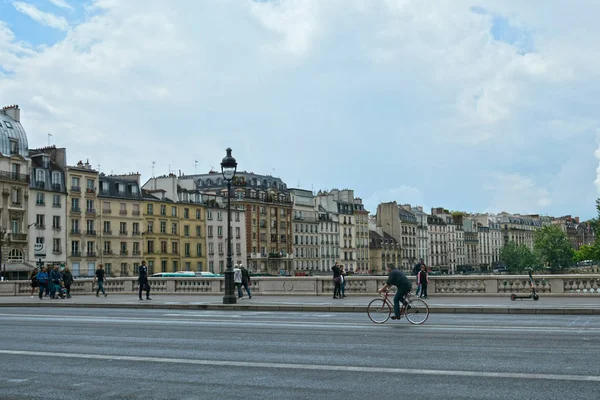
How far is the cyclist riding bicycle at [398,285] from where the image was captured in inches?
826

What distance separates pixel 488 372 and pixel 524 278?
78.1 ft

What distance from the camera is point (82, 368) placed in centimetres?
1266

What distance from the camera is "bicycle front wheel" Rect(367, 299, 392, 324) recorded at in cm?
2152

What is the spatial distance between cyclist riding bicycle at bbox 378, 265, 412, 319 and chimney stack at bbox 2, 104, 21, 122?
275ft

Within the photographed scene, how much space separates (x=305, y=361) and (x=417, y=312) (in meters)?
8.81

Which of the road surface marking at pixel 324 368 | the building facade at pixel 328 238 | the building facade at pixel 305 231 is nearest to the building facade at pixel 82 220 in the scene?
the building facade at pixel 305 231

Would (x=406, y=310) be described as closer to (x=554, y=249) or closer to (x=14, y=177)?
(x=14, y=177)

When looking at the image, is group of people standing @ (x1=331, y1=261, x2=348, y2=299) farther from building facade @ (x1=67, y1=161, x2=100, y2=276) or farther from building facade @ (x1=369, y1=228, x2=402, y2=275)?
building facade @ (x1=369, y1=228, x2=402, y2=275)

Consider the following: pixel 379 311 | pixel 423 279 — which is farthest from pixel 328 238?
pixel 379 311

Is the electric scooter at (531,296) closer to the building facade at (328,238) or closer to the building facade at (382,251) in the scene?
the building facade at (328,238)

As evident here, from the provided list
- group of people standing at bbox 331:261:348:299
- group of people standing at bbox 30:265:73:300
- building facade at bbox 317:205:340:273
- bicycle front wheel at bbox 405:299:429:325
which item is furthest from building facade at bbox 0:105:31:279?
bicycle front wheel at bbox 405:299:429:325

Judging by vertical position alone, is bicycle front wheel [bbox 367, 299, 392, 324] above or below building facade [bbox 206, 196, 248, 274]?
below

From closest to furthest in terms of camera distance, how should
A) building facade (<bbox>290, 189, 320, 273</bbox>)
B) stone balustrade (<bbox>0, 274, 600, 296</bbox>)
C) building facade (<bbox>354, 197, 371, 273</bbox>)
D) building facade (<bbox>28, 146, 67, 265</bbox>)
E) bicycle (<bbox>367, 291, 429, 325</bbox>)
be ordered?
bicycle (<bbox>367, 291, 429, 325</bbox>) < stone balustrade (<bbox>0, 274, 600, 296</bbox>) < building facade (<bbox>28, 146, 67, 265</bbox>) < building facade (<bbox>290, 189, 320, 273</bbox>) < building facade (<bbox>354, 197, 371, 273</bbox>)

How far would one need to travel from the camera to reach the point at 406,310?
70.3 ft
